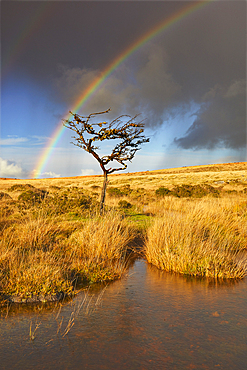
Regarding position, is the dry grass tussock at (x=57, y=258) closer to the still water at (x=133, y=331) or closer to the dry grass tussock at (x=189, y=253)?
the still water at (x=133, y=331)

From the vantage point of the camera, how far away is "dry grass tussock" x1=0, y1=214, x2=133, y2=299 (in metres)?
5.69

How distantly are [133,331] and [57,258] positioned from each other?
11.0ft

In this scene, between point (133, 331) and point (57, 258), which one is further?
point (57, 258)

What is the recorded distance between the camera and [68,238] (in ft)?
31.2

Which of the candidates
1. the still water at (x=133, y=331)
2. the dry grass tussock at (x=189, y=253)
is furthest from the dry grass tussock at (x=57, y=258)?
the dry grass tussock at (x=189, y=253)

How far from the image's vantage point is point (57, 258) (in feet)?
24.0

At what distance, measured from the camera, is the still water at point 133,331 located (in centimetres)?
374

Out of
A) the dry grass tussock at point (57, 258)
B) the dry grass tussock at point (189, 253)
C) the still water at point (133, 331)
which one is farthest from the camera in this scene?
the dry grass tussock at point (189, 253)

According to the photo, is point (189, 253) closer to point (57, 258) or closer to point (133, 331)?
point (57, 258)

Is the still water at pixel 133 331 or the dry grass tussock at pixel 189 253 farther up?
the dry grass tussock at pixel 189 253

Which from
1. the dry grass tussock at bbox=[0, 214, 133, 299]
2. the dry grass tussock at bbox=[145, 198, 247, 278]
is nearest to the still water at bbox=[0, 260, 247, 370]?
the dry grass tussock at bbox=[0, 214, 133, 299]

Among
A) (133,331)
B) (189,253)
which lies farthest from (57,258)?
(133,331)

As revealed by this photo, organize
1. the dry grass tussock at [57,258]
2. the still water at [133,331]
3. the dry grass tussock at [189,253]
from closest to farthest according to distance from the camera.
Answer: the still water at [133,331]
the dry grass tussock at [57,258]
the dry grass tussock at [189,253]

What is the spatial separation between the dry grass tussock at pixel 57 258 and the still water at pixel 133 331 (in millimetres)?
473
